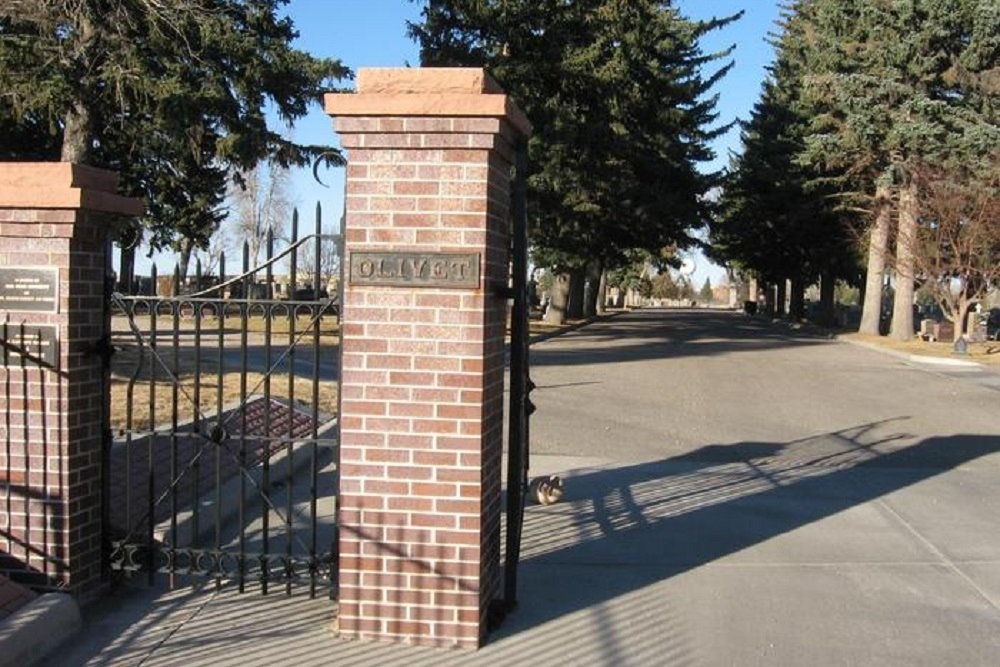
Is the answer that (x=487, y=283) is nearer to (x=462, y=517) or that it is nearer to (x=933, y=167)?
(x=462, y=517)

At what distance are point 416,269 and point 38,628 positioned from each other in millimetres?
2249

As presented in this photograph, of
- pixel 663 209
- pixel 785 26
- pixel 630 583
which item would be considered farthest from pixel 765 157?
pixel 630 583

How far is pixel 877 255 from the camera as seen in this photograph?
113 ft

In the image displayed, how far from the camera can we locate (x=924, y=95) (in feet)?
96.1

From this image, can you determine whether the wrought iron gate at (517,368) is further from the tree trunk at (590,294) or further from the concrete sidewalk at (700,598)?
the tree trunk at (590,294)

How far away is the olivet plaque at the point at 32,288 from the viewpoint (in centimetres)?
474

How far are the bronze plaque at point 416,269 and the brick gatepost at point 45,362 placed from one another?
145 centimetres

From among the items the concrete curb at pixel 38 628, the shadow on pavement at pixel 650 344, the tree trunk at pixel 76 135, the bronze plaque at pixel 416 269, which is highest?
the tree trunk at pixel 76 135

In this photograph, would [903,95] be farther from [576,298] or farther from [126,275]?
[126,275]

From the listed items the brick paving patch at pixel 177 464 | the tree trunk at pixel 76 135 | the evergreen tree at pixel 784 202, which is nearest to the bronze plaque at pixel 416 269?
the brick paving patch at pixel 177 464

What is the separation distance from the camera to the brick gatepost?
4699mm

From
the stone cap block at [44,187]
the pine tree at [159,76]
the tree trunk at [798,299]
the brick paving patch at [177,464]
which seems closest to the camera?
the stone cap block at [44,187]

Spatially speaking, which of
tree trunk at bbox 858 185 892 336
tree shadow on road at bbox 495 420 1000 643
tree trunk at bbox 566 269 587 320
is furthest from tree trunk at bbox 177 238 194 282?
tree trunk at bbox 566 269 587 320

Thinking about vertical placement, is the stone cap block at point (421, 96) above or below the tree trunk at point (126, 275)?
above
